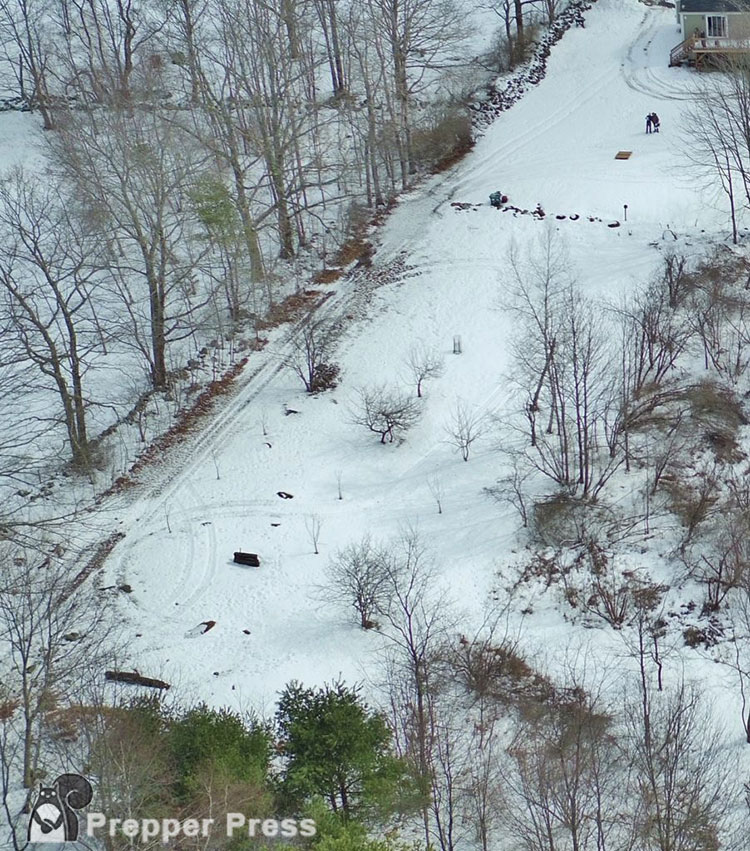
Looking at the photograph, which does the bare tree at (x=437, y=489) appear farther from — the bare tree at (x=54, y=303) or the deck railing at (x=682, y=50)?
the deck railing at (x=682, y=50)

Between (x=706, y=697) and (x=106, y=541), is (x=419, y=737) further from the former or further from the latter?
(x=106, y=541)

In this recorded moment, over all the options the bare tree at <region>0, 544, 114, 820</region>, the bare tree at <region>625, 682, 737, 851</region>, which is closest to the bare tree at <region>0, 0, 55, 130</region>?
the bare tree at <region>0, 544, 114, 820</region>

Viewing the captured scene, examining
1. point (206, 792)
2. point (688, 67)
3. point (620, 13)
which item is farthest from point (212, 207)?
point (620, 13)

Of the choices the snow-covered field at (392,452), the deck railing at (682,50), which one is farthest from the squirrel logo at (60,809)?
the deck railing at (682,50)

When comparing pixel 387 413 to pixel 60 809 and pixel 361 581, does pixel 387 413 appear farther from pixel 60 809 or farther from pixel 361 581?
pixel 60 809

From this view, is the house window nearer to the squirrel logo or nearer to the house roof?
the house roof

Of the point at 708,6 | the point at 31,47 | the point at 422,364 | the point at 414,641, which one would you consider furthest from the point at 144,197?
the point at 708,6

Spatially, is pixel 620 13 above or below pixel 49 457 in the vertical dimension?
above
